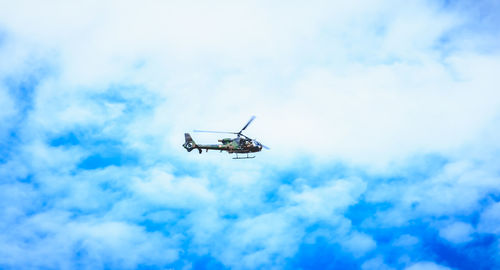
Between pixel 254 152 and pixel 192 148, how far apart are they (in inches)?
542

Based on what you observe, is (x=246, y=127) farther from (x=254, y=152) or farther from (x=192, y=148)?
(x=192, y=148)

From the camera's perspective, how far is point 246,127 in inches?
4350

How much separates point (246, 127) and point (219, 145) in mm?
7165

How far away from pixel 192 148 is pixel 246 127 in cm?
1344

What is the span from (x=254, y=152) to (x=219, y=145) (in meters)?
7.42

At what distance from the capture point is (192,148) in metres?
116

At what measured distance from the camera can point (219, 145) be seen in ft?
372

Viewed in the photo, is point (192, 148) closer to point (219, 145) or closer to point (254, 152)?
point (219, 145)

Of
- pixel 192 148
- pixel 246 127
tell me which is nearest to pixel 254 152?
pixel 246 127

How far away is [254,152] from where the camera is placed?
366 feet

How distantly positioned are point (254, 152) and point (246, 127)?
17.5ft

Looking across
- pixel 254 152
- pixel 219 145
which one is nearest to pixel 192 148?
pixel 219 145
